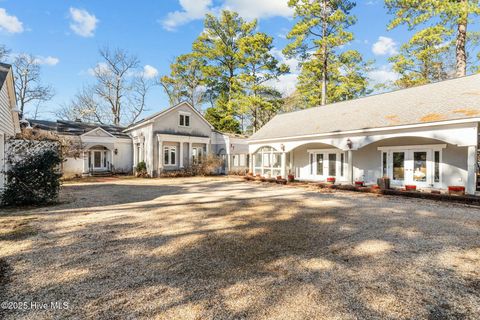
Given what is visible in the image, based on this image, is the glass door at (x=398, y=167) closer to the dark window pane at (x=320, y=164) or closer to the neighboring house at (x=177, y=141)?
the dark window pane at (x=320, y=164)

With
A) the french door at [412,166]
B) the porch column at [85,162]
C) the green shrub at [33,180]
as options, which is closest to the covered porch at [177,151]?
the porch column at [85,162]

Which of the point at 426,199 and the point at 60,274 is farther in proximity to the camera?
the point at 426,199

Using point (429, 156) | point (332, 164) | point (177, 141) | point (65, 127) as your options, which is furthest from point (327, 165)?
point (65, 127)

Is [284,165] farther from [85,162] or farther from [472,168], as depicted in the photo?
[85,162]

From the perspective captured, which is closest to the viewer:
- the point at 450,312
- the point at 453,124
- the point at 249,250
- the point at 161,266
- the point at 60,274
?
the point at 450,312

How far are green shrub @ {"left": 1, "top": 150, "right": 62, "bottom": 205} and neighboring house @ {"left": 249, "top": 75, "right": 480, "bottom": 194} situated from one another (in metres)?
12.3

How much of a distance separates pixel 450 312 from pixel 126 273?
400 centimetres

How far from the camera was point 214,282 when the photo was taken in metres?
3.32

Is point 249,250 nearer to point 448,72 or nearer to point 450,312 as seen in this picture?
point 450,312

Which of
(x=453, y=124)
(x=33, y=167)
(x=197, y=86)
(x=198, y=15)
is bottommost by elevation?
(x=33, y=167)

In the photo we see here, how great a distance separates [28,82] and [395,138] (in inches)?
1672

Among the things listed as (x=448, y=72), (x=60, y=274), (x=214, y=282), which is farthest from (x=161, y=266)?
(x=448, y=72)

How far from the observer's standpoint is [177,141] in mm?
A: 22219

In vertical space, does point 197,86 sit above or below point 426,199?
above
